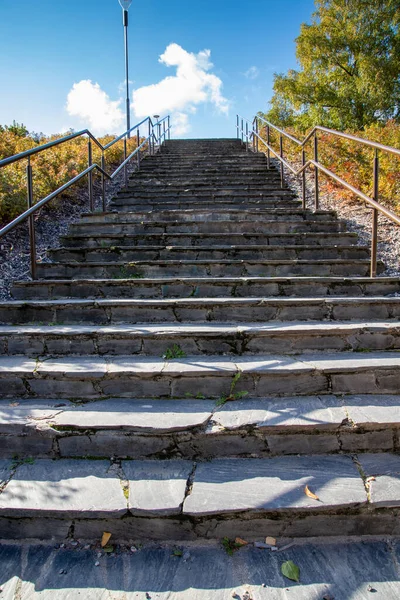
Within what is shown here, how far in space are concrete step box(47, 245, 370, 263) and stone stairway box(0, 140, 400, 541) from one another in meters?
0.12

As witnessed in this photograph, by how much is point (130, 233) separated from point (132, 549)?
10.6 feet

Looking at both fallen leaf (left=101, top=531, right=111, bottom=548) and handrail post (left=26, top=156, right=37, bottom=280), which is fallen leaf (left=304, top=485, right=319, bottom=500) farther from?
handrail post (left=26, top=156, right=37, bottom=280)

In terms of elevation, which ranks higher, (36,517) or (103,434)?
(103,434)

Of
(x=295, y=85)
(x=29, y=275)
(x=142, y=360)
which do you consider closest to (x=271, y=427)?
(x=142, y=360)

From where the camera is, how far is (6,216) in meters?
4.71

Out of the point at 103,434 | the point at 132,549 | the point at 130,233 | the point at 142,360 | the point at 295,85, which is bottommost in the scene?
the point at 132,549

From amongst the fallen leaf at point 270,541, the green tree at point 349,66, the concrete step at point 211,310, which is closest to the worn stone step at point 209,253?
the concrete step at point 211,310

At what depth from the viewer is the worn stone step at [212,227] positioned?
14.6ft

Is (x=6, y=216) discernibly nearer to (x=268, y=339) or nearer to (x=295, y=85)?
(x=268, y=339)

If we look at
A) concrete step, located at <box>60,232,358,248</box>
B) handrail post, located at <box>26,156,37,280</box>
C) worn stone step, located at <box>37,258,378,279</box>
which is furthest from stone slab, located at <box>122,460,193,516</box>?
concrete step, located at <box>60,232,358,248</box>

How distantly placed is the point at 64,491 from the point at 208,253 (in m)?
2.52

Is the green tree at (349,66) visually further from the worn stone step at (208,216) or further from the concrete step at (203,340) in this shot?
the concrete step at (203,340)

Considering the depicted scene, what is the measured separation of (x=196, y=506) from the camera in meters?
1.78

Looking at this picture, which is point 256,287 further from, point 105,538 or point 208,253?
point 105,538
